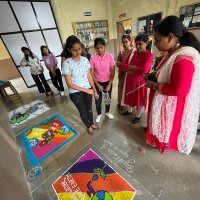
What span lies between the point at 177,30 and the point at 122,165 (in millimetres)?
1440

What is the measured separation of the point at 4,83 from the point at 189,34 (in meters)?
3.98

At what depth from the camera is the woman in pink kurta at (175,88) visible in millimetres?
869

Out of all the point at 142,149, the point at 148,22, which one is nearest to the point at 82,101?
the point at 142,149

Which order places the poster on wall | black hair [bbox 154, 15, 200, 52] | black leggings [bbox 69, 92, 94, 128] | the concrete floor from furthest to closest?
1. the poster on wall
2. black leggings [bbox 69, 92, 94, 128]
3. the concrete floor
4. black hair [bbox 154, 15, 200, 52]

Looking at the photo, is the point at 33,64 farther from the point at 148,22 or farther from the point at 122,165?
the point at 148,22

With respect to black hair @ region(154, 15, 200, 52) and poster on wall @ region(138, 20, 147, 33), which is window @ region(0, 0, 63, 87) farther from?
black hair @ region(154, 15, 200, 52)

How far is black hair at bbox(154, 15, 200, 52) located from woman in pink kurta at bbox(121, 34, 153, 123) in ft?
2.08

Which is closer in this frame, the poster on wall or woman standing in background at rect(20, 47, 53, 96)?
woman standing in background at rect(20, 47, 53, 96)

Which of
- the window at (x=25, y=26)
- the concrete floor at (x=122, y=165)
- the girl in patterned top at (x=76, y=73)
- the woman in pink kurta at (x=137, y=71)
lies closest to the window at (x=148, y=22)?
the window at (x=25, y=26)

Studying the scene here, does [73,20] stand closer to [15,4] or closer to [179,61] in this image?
[15,4]

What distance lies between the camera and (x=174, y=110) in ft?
3.72

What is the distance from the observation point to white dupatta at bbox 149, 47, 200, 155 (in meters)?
0.92

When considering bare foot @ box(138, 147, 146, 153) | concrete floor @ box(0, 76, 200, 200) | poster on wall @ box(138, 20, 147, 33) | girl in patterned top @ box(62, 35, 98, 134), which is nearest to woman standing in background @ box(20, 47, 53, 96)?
concrete floor @ box(0, 76, 200, 200)

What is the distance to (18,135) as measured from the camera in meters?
2.21
